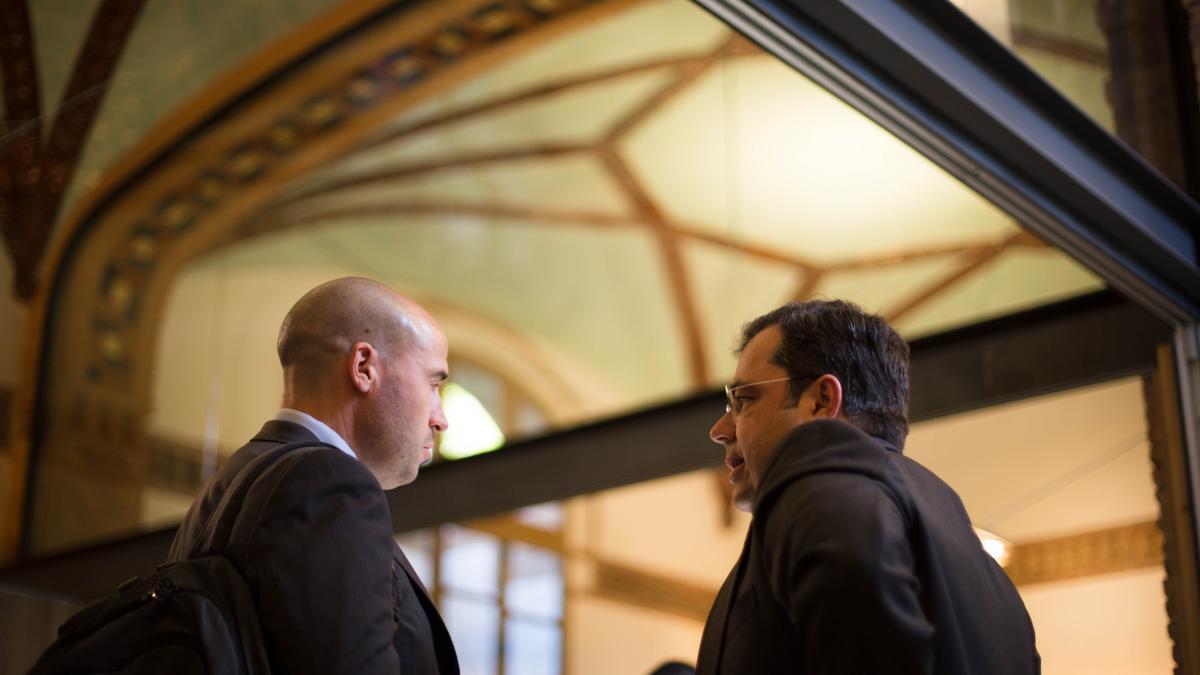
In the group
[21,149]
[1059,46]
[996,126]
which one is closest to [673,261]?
[21,149]

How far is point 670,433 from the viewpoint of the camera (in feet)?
23.2

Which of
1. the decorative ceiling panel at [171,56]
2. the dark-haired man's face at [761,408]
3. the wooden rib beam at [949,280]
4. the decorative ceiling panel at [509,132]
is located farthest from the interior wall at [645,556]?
the dark-haired man's face at [761,408]

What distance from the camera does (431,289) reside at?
12.3m

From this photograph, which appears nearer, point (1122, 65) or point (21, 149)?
point (1122, 65)

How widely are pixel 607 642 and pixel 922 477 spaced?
11468mm

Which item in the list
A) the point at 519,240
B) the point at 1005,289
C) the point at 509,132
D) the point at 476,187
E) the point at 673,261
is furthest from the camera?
the point at 673,261

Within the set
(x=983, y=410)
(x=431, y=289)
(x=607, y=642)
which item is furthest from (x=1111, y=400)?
(x=607, y=642)

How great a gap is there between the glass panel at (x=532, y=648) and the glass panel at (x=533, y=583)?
13 centimetres

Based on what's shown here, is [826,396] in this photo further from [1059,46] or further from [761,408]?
[1059,46]

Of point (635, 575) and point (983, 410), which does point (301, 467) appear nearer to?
point (983, 410)

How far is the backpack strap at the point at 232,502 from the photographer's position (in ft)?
7.36

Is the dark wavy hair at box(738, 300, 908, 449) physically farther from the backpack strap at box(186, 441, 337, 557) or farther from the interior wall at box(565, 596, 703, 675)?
the interior wall at box(565, 596, 703, 675)

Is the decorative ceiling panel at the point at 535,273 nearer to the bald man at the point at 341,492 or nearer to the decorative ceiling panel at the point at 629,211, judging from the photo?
the decorative ceiling panel at the point at 629,211

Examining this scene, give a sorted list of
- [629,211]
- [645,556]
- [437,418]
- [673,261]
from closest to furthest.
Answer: [437,418] → [629,211] → [673,261] → [645,556]
